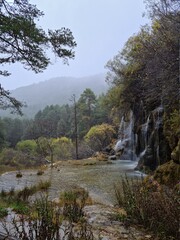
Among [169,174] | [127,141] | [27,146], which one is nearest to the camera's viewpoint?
[169,174]

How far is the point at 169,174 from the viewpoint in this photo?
8578 mm

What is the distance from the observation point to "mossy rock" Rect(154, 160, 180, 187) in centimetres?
825

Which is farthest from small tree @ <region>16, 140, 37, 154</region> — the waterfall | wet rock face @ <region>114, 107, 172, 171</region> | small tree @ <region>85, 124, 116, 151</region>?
wet rock face @ <region>114, 107, 172, 171</region>

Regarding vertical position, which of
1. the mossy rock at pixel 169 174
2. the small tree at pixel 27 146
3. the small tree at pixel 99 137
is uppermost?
the small tree at pixel 99 137

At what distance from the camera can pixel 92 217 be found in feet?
17.1

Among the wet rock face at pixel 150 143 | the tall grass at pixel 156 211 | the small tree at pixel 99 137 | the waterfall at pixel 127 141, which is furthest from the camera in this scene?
the small tree at pixel 99 137

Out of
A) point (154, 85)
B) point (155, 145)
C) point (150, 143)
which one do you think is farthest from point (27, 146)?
point (154, 85)

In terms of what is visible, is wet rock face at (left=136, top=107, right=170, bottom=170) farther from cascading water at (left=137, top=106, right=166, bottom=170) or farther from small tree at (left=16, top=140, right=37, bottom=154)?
small tree at (left=16, top=140, right=37, bottom=154)

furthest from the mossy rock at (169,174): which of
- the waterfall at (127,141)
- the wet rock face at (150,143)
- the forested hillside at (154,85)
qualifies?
the waterfall at (127,141)

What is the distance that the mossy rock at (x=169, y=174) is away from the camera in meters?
8.25

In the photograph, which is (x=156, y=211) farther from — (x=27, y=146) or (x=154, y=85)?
(x=27, y=146)

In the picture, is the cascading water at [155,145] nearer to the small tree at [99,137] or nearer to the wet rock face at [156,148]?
the wet rock face at [156,148]

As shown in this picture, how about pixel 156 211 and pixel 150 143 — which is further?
pixel 150 143

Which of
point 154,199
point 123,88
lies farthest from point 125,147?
point 154,199
